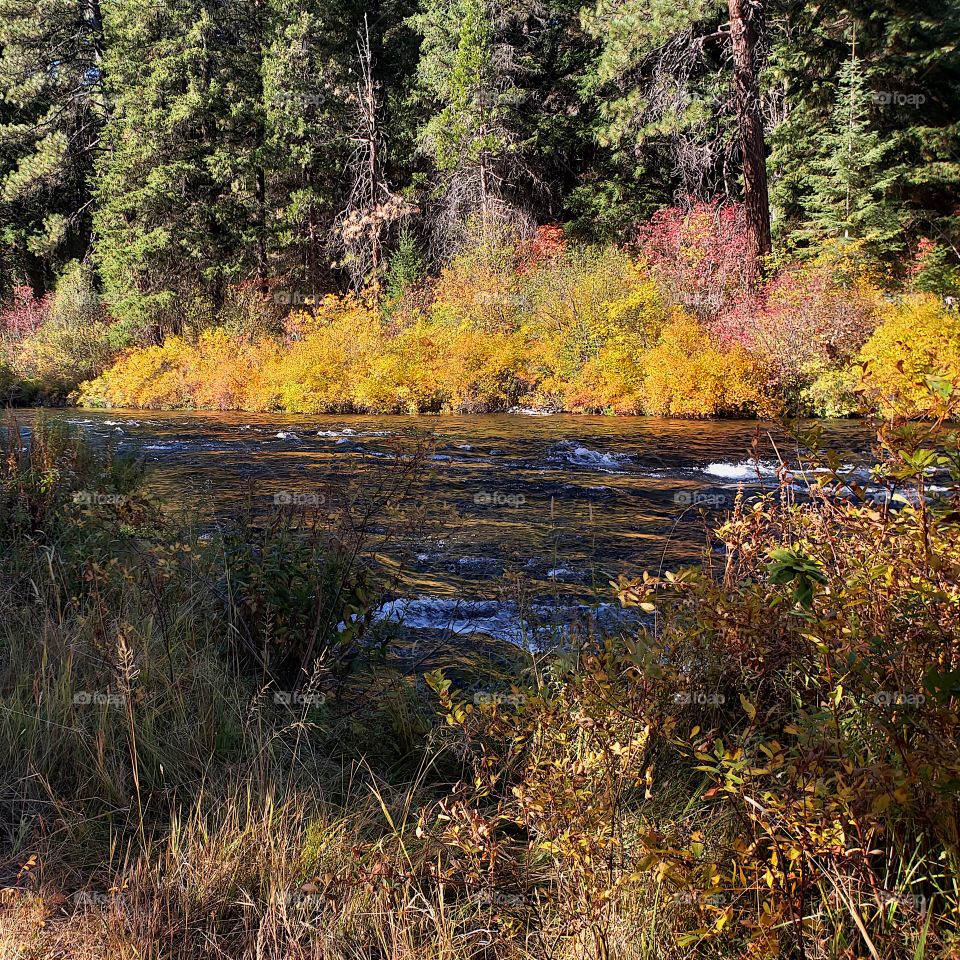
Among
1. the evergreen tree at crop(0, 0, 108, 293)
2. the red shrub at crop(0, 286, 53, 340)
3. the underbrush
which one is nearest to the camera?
the underbrush

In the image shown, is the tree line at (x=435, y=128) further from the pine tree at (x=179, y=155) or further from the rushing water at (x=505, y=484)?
the rushing water at (x=505, y=484)

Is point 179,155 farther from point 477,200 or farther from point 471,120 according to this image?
point 477,200

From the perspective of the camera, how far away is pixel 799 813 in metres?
1.57

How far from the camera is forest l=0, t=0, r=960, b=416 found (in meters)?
17.6

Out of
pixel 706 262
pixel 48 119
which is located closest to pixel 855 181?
pixel 706 262

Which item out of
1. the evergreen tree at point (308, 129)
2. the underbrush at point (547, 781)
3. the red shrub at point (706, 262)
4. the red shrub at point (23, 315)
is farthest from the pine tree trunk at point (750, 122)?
the red shrub at point (23, 315)

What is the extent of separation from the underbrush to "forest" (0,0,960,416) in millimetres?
12663

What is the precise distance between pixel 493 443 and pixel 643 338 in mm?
6474

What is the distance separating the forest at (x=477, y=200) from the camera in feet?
57.7

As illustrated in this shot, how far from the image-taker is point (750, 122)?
18828 millimetres

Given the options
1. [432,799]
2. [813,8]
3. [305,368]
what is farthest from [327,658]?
[813,8]

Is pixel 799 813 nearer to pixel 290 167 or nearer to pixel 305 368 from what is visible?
pixel 305 368

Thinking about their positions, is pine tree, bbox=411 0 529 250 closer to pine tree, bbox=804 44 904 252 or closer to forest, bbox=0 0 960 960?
forest, bbox=0 0 960 960

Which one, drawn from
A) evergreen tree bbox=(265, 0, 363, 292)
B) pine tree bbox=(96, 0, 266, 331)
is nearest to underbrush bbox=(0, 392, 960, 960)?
evergreen tree bbox=(265, 0, 363, 292)
